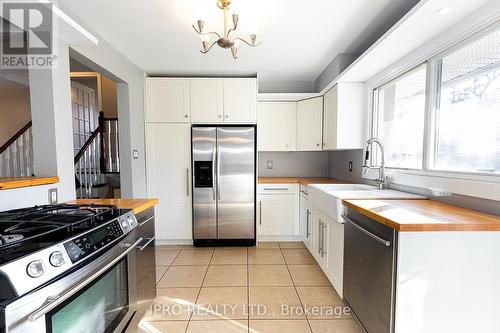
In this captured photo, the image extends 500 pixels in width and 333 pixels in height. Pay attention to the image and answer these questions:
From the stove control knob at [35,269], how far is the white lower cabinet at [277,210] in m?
2.52

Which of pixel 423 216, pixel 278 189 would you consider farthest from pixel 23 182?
pixel 278 189

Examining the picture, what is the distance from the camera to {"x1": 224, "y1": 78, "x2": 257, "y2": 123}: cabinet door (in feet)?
10.0

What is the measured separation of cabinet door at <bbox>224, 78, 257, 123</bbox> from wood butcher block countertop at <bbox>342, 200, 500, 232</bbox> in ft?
6.04

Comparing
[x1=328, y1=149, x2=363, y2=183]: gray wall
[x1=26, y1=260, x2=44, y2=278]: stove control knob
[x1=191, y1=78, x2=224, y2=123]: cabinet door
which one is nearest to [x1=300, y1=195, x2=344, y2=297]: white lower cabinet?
[x1=328, y1=149, x2=363, y2=183]: gray wall

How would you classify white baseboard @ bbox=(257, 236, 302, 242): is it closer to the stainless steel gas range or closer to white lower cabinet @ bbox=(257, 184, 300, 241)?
Answer: white lower cabinet @ bbox=(257, 184, 300, 241)

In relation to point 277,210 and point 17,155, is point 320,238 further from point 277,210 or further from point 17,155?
point 17,155

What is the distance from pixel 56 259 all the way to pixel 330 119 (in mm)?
2882

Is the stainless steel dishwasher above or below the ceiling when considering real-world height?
below

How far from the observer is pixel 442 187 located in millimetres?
1645

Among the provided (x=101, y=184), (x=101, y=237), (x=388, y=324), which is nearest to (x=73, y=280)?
(x=101, y=237)

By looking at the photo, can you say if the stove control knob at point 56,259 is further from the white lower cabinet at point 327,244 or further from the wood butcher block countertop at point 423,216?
the white lower cabinet at point 327,244

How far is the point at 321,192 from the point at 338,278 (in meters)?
0.77

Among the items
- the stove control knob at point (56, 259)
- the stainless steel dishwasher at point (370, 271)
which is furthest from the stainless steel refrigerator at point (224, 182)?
the stove control knob at point (56, 259)

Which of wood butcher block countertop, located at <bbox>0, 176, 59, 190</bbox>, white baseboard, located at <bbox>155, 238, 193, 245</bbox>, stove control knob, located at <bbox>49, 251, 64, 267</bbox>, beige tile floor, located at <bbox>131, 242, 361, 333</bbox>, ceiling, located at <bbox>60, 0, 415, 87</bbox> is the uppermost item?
ceiling, located at <bbox>60, 0, 415, 87</bbox>
